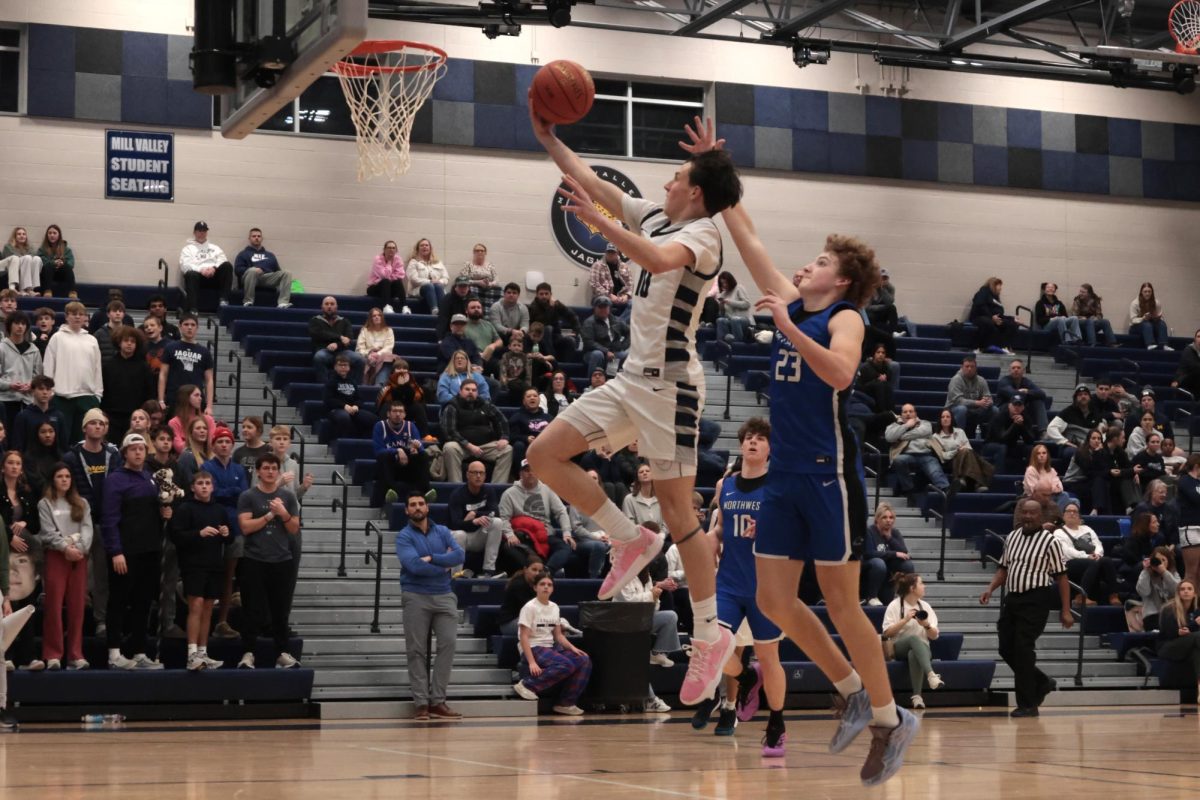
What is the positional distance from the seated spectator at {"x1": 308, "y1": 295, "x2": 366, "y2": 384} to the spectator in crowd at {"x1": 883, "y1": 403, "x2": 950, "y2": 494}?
7.10 m

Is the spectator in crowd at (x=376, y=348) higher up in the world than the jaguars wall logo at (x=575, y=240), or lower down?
lower down

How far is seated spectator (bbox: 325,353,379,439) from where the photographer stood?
18.4 metres

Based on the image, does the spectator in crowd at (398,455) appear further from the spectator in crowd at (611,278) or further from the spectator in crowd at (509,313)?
the spectator in crowd at (611,278)

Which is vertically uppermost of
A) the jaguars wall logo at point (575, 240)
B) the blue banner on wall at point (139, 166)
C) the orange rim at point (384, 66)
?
the orange rim at point (384, 66)

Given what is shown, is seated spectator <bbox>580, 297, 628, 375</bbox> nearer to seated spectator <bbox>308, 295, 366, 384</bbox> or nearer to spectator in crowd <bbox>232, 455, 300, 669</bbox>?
seated spectator <bbox>308, 295, 366, 384</bbox>

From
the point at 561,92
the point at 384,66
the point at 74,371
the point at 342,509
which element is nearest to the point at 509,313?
the point at 384,66

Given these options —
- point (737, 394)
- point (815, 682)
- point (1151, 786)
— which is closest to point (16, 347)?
point (815, 682)

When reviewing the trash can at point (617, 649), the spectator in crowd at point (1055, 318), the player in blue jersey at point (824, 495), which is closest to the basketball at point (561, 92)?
the player in blue jersey at point (824, 495)

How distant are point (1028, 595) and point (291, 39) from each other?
901 cm

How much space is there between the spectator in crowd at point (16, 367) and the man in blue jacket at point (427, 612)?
464cm

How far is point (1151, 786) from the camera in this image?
786cm

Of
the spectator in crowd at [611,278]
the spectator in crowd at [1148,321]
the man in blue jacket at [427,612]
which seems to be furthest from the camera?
the spectator in crowd at [1148,321]

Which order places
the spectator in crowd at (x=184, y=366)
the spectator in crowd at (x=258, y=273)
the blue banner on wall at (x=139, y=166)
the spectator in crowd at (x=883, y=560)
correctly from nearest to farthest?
the spectator in crowd at (x=184, y=366)
the spectator in crowd at (x=883, y=560)
the spectator in crowd at (x=258, y=273)
the blue banner on wall at (x=139, y=166)

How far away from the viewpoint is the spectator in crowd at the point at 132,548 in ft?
44.6
